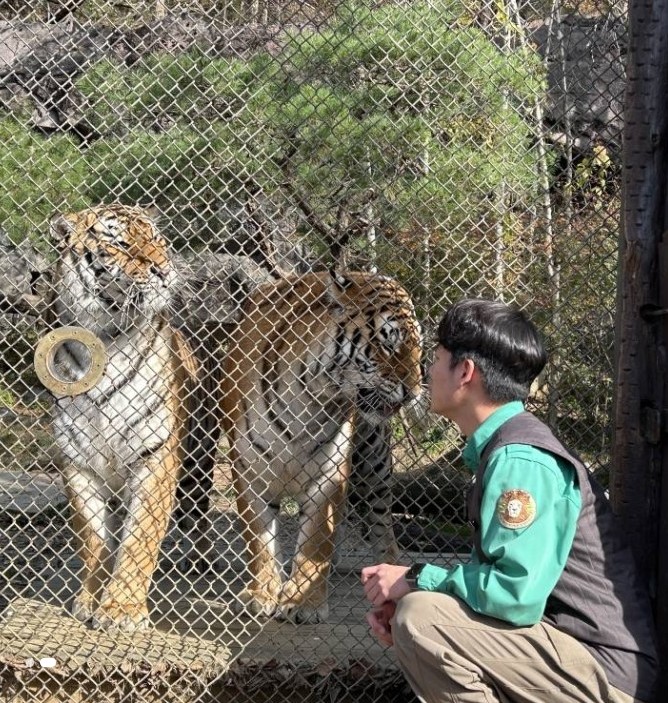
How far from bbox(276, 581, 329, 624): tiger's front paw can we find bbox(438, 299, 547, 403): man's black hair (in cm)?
169

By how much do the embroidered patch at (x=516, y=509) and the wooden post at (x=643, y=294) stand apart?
0.66 metres

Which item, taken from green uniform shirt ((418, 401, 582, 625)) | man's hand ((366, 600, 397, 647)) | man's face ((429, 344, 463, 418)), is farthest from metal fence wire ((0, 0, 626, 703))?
green uniform shirt ((418, 401, 582, 625))

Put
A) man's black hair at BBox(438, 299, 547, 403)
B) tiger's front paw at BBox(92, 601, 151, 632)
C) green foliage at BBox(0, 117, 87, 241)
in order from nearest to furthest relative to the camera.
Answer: man's black hair at BBox(438, 299, 547, 403), tiger's front paw at BBox(92, 601, 151, 632), green foliage at BBox(0, 117, 87, 241)

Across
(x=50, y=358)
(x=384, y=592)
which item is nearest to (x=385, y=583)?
(x=384, y=592)

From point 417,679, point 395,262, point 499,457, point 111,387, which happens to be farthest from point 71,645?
point 395,262

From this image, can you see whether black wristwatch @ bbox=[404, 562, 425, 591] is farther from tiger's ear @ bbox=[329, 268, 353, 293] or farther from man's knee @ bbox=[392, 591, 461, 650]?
tiger's ear @ bbox=[329, 268, 353, 293]

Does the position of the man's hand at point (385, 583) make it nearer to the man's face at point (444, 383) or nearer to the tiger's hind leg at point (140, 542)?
the man's face at point (444, 383)

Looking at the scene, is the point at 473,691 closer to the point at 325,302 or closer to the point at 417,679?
the point at 417,679

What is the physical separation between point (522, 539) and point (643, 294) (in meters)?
0.89

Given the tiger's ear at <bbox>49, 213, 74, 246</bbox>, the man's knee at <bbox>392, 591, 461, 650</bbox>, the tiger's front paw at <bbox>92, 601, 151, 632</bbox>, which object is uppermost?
the tiger's ear at <bbox>49, 213, 74, 246</bbox>

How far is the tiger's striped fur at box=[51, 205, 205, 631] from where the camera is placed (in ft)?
12.4

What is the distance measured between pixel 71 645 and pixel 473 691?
1.62 meters

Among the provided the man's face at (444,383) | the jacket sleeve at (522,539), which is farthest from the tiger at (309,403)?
the jacket sleeve at (522,539)

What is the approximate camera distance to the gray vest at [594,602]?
228cm
